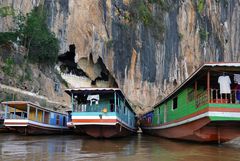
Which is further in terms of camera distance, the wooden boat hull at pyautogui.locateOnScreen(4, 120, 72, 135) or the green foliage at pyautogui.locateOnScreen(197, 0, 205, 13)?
the green foliage at pyautogui.locateOnScreen(197, 0, 205, 13)

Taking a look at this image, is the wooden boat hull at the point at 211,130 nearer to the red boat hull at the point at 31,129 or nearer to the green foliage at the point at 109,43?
the red boat hull at the point at 31,129

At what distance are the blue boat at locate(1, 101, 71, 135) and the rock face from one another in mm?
10033

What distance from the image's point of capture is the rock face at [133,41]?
1065 inches

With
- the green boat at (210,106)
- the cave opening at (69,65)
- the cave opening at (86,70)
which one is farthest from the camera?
the cave opening at (69,65)

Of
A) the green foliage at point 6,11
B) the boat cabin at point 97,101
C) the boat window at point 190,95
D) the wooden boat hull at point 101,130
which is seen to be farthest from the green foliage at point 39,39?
the boat window at point 190,95

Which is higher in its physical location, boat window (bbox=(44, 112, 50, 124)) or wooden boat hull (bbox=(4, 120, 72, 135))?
boat window (bbox=(44, 112, 50, 124))

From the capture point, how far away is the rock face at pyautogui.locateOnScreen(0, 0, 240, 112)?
88.8 ft

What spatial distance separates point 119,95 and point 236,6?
41310mm

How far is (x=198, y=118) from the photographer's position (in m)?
9.27

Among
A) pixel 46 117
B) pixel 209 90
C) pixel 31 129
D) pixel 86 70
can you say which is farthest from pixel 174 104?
pixel 86 70

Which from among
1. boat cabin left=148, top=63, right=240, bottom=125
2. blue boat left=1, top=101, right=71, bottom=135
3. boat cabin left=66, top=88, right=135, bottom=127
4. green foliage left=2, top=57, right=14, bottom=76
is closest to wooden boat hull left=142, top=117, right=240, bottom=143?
boat cabin left=148, top=63, right=240, bottom=125

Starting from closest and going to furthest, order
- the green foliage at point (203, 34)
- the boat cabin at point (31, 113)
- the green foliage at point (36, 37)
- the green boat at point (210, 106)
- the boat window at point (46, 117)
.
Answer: the green boat at point (210, 106) < the boat cabin at point (31, 113) < the boat window at point (46, 117) < the green foliage at point (36, 37) < the green foliage at point (203, 34)

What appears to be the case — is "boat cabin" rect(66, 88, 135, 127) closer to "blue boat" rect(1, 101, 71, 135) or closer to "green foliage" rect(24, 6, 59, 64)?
"blue boat" rect(1, 101, 71, 135)

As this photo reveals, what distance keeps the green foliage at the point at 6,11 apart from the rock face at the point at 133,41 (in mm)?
1766
